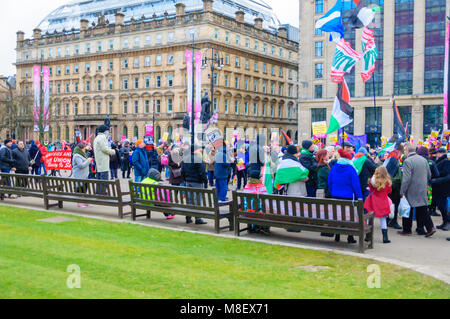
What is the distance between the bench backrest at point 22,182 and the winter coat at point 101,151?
59.3 inches

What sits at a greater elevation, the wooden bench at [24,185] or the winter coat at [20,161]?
the winter coat at [20,161]

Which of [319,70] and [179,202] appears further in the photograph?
[319,70]

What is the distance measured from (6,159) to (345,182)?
11067mm

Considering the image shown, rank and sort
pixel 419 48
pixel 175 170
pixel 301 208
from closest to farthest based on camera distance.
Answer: pixel 301 208 → pixel 175 170 → pixel 419 48

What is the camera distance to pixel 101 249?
28.0ft

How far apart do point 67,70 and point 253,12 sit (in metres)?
31.0

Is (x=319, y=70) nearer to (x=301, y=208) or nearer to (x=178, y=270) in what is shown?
(x=301, y=208)

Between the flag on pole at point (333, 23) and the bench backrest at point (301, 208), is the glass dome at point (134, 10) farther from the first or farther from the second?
the bench backrest at point (301, 208)

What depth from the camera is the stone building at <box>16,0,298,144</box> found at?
7106cm

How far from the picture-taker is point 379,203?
10008 mm

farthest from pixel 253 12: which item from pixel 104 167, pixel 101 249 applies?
pixel 101 249

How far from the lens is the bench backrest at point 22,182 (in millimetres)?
14227

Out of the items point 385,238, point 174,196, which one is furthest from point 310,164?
point 174,196

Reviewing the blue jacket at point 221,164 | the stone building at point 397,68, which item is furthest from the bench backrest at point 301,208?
the stone building at point 397,68
